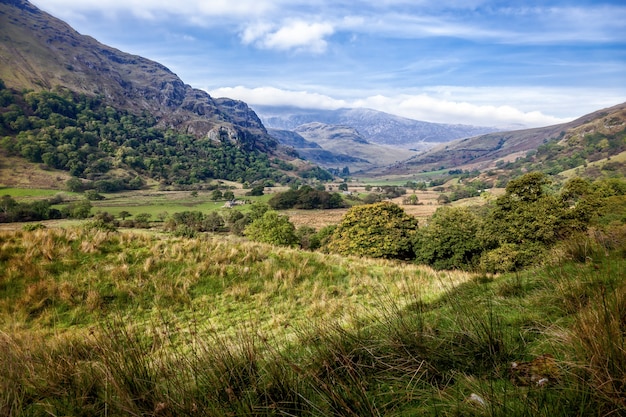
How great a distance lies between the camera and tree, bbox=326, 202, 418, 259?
37969 millimetres

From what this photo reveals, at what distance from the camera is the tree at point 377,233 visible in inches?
1495

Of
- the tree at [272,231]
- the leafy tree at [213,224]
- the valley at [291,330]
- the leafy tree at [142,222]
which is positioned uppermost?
the valley at [291,330]

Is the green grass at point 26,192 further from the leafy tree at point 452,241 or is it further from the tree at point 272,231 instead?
the leafy tree at point 452,241

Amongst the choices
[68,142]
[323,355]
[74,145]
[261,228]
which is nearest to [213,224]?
[261,228]

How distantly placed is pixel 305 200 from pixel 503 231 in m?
96.0

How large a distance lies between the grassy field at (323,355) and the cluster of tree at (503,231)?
770 inches

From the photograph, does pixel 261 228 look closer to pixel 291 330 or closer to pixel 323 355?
pixel 291 330

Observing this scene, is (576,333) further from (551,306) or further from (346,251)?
(346,251)

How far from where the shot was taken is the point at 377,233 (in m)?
39.8

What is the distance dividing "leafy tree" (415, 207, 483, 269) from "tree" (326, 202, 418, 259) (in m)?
5.28

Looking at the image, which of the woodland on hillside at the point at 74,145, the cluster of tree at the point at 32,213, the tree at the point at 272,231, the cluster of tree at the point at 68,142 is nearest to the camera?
the tree at the point at 272,231

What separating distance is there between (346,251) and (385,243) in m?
5.04

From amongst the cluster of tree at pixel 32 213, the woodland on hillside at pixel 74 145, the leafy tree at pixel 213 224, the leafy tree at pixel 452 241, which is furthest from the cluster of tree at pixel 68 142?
the leafy tree at pixel 452 241

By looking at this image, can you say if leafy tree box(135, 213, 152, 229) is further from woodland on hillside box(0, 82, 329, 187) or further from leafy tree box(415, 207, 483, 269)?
woodland on hillside box(0, 82, 329, 187)
